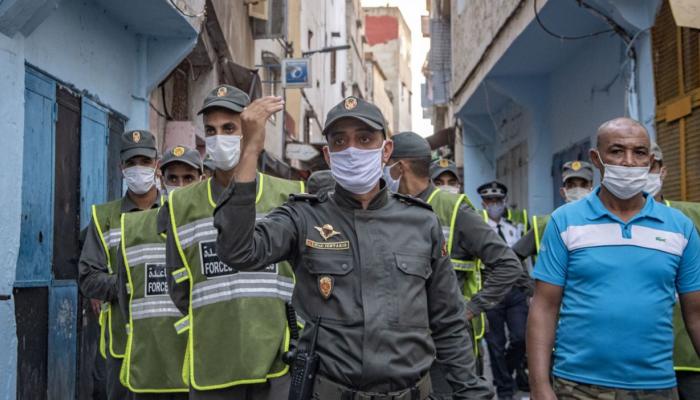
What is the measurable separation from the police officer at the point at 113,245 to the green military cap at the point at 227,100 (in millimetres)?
1819

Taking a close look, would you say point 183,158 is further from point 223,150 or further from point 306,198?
point 306,198

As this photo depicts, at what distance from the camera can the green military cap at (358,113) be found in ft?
11.5

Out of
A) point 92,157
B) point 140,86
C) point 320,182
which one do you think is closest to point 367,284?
point 320,182

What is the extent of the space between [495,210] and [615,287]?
5719mm

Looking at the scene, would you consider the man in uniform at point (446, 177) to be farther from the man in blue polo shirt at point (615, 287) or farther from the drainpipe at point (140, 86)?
the drainpipe at point (140, 86)

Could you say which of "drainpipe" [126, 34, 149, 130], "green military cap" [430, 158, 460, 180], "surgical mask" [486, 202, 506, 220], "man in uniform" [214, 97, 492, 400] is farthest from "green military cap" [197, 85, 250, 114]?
"drainpipe" [126, 34, 149, 130]

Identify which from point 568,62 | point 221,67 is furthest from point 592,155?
point 221,67

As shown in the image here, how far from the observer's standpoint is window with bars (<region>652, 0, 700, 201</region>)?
29.3 ft

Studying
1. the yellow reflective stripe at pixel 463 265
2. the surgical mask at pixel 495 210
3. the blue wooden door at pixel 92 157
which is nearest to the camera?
the yellow reflective stripe at pixel 463 265

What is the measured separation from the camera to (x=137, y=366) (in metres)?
5.04

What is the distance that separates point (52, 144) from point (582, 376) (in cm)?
560

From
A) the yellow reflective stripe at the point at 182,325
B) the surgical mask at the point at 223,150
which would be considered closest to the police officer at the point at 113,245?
the yellow reflective stripe at the point at 182,325

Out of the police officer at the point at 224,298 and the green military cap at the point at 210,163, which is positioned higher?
the green military cap at the point at 210,163

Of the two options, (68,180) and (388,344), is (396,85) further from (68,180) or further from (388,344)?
(388,344)
